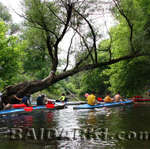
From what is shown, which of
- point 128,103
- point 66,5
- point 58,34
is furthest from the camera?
point 128,103

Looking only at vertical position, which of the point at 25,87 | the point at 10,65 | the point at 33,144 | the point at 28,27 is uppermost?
the point at 28,27

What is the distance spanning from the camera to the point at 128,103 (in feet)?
70.2

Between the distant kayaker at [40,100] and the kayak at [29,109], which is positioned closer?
the kayak at [29,109]

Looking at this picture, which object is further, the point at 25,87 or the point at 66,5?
the point at 25,87

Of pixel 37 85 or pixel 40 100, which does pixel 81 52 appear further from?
pixel 40 100

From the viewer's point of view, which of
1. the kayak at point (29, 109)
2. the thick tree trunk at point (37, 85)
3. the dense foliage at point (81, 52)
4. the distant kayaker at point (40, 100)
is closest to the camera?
the kayak at point (29, 109)

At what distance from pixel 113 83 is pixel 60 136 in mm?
18806

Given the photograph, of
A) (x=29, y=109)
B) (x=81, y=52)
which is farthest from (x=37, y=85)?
(x=81, y=52)

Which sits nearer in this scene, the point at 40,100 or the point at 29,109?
the point at 29,109

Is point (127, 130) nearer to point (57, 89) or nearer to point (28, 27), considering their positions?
point (28, 27)

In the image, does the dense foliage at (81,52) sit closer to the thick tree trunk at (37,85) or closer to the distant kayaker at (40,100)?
the thick tree trunk at (37,85)

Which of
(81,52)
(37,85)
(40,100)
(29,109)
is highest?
(81,52)

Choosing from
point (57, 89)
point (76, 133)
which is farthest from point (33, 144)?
point (57, 89)

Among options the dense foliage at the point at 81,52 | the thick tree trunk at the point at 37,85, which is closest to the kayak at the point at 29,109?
the thick tree trunk at the point at 37,85
